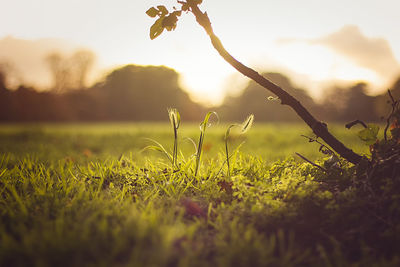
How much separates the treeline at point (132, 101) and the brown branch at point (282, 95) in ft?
69.8

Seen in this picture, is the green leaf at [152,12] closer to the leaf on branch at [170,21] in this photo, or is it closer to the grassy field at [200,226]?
the leaf on branch at [170,21]

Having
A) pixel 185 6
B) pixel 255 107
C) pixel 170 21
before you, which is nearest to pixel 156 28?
pixel 170 21

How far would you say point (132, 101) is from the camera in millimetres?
36875

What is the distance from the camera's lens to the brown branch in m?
2.34

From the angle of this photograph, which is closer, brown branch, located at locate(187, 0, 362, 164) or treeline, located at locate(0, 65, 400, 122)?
brown branch, located at locate(187, 0, 362, 164)

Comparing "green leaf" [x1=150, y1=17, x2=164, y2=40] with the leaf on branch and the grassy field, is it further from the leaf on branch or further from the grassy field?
the grassy field

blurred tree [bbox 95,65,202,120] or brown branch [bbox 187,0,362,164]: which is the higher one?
blurred tree [bbox 95,65,202,120]

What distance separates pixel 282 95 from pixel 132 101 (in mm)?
35889

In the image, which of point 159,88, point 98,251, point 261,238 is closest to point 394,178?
point 261,238

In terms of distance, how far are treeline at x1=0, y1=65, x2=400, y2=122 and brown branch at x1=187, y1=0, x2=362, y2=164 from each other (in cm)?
2127

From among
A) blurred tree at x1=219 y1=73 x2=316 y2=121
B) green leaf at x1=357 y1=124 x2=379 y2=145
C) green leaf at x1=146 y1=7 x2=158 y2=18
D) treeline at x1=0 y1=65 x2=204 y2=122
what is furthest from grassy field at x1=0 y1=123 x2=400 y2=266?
blurred tree at x1=219 y1=73 x2=316 y2=121

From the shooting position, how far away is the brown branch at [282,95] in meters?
2.34

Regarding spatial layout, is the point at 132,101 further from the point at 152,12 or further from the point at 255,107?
the point at 152,12

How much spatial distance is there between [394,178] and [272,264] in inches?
47.8
